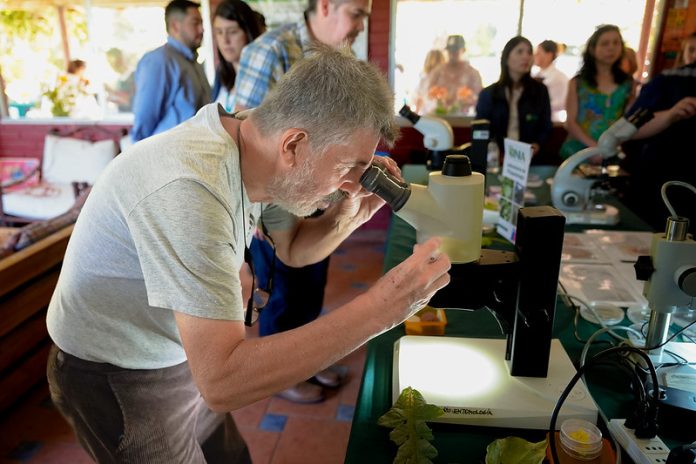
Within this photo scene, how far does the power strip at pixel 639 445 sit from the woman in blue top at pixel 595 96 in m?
3.00

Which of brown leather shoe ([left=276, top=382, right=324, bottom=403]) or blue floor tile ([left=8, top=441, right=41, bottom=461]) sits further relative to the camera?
brown leather shoe ([left=276, top=382, right=324, bottom=403])

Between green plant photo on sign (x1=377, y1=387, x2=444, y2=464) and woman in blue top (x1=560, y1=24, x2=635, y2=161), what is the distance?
123 inches

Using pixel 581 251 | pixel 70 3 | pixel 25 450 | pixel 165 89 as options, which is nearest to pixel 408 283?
pixel 581 251

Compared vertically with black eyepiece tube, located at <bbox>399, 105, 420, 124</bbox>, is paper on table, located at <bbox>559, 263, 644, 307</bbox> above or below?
below

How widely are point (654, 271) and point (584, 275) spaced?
63 centimetres

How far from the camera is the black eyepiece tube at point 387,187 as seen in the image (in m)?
0.95

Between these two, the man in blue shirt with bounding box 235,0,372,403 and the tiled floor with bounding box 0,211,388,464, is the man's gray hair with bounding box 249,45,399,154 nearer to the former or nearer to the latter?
the man in blue shirt with bounding box 235,0,372,403

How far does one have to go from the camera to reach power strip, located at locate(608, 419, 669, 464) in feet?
2.76

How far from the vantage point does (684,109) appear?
266cm

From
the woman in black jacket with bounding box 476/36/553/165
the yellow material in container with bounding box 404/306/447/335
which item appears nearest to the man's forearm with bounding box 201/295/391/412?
the yellow material in container with bounding box 404/306/447/335

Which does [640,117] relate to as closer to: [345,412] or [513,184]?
[513,184]

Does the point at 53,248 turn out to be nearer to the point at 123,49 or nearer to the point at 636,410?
the point at 636,410

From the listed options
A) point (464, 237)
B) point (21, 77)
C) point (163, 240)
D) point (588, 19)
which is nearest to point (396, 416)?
point (464, 237)

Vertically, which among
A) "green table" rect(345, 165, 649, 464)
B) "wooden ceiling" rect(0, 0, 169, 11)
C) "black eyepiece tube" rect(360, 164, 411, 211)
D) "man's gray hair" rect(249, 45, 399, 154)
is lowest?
"green table" rect(345, 165, 649, 464)
